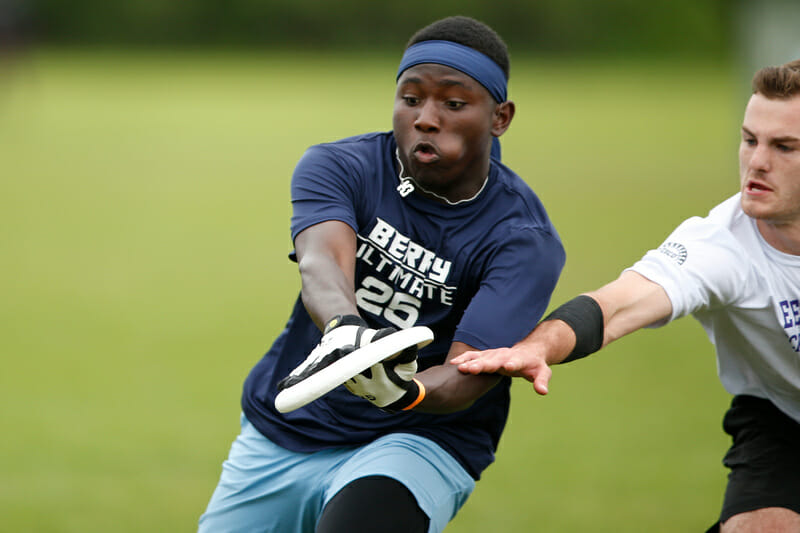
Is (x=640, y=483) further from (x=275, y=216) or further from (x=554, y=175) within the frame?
(x=554, y=175)

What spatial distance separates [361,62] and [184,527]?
39.6m

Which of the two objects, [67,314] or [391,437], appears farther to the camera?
[67,314]

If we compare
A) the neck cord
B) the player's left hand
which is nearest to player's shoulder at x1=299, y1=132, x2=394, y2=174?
the neck cord

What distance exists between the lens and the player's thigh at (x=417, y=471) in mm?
3541

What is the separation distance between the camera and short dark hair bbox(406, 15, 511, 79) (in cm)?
380

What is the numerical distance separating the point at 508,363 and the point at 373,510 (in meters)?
0.65

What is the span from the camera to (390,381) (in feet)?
10.3

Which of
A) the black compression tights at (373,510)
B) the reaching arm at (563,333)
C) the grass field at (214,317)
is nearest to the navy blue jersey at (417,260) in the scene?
the reaching arm at (563,333)

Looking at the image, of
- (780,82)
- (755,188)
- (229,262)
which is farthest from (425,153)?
(229,262)

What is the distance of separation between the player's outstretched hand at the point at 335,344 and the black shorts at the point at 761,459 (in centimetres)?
189

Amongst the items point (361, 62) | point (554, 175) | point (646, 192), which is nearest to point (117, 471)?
point (646, 192)

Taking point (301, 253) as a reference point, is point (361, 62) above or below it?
above

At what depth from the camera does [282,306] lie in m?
11.4

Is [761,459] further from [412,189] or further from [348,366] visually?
[348,366]
